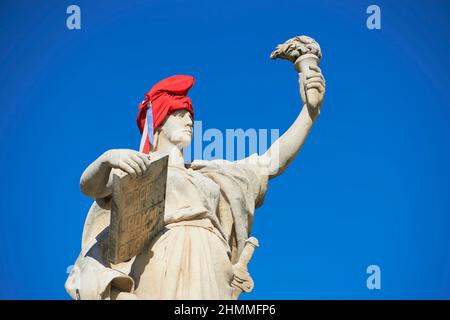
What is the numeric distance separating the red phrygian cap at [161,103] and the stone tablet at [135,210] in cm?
131

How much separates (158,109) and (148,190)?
1.82 m

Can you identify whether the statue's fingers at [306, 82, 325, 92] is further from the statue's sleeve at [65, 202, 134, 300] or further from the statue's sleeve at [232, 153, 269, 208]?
the statue's sleeve at [65, 202, 134, 300]

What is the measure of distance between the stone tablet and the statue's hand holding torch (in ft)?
8.40

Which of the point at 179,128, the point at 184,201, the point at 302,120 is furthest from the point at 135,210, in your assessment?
the point at 302,120

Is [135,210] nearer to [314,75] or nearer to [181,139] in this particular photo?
[181,139]

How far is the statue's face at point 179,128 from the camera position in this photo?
11.5 meters

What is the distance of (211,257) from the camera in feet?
34.1

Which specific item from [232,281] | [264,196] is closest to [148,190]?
[232,281]

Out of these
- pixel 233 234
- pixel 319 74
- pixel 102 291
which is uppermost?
pixel 319 74

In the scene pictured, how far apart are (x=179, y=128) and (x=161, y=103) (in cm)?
37

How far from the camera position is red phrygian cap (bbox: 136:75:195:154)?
11.6 metres

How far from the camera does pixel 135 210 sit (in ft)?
33.0

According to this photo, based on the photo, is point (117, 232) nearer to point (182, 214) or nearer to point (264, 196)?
point (182, 214)

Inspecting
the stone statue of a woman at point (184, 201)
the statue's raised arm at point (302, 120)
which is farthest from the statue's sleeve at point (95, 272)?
the statue's raised arm at point (302, 120)
